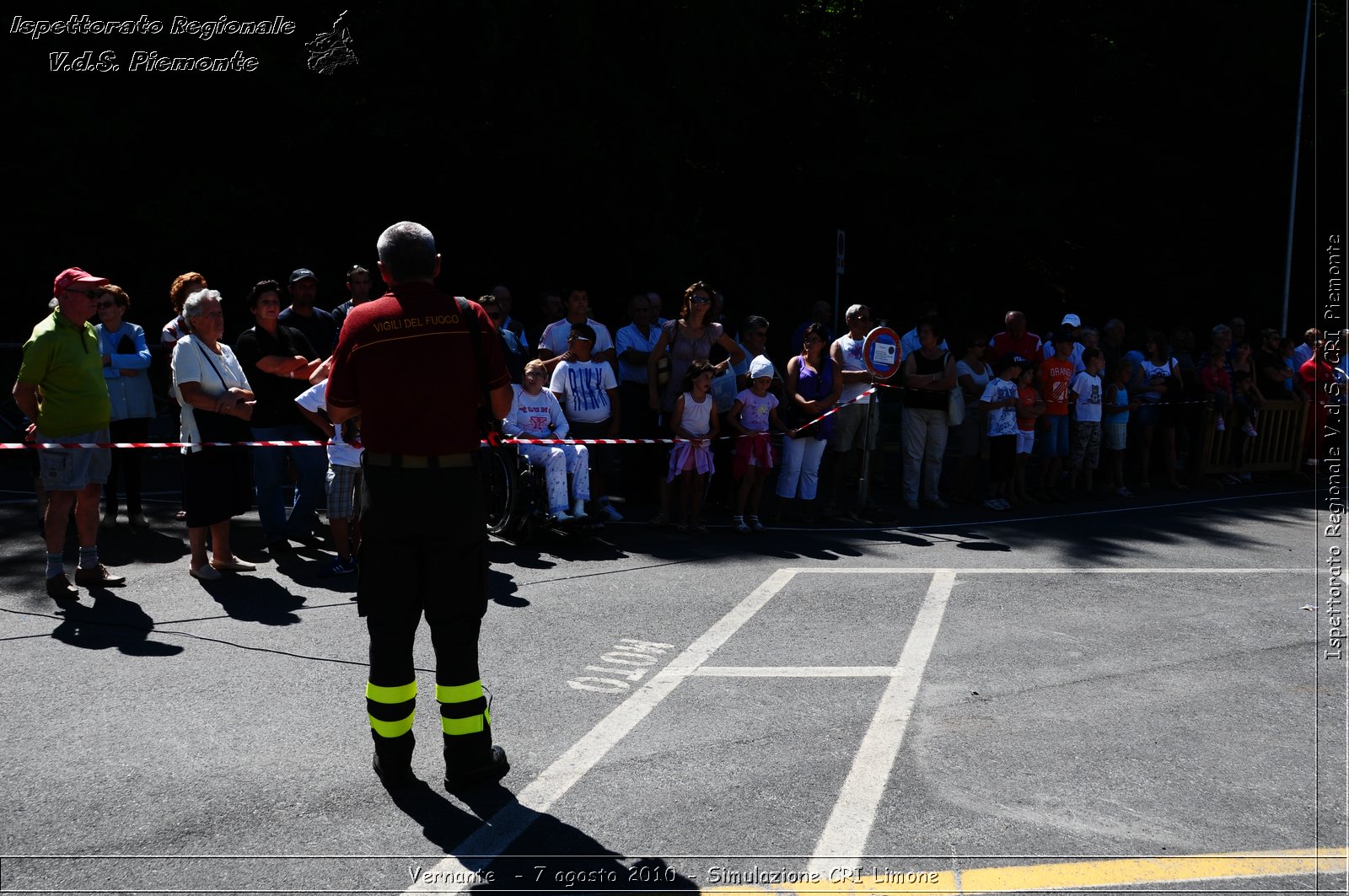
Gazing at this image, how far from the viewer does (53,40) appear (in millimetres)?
15766

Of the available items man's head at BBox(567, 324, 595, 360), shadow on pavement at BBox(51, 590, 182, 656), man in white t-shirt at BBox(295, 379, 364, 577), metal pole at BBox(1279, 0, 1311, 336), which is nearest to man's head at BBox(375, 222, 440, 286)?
shadow on pavement at BBox(51, 590, 182, 656)

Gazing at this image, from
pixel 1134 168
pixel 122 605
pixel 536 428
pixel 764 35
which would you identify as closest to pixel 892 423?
pixel 536 428

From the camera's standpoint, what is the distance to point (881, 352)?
1130cm

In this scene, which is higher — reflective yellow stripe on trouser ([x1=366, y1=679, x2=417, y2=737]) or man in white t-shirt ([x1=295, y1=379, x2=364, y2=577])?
man in white t-shirt ([x1=295, y1=379, x2=364, y2=577])

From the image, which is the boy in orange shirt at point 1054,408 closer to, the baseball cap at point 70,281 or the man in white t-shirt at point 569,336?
the man in white t-shirt at point 569,336

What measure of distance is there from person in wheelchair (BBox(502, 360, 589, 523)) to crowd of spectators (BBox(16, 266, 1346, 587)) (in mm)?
16

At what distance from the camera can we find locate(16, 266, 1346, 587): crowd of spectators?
8.30 m

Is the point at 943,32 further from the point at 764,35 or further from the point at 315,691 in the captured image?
the point at 315,691

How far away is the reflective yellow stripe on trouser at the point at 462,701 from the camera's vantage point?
4.63 m

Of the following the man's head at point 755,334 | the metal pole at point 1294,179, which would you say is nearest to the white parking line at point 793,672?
the man's head at point 755,334

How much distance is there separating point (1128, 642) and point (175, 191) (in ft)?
44.2

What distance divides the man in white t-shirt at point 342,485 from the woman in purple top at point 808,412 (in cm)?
422

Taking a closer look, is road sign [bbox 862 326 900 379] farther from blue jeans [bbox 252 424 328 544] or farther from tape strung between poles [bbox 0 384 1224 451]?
blue jeans [bbox 252 424 328 544]

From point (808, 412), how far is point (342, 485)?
4.64 metres
